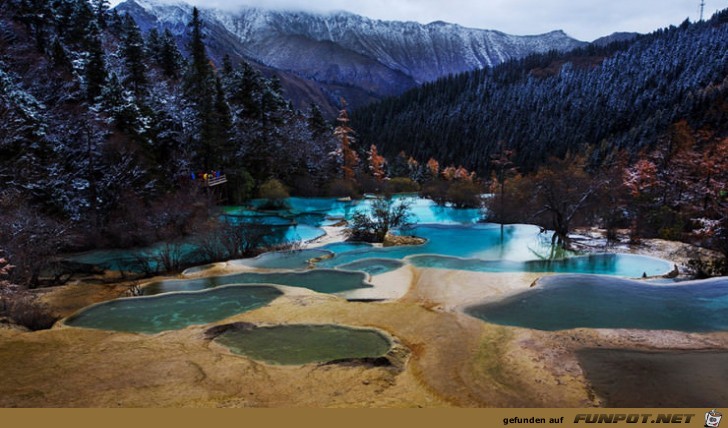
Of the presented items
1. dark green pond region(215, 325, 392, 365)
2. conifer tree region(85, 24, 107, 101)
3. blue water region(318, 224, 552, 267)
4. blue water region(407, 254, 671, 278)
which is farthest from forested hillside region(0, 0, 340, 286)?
blue water region(407, 254, 671, 278)

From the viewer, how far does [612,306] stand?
432 inches

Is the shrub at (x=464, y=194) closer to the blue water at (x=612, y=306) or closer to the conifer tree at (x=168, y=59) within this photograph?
the blue water at (x=612, y=306)

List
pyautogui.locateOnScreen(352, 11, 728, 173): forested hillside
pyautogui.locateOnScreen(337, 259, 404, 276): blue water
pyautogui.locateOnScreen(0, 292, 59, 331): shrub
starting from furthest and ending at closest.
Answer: pyautogui.locateOnScreen(352, 11, 728, 173): forested hillside, pyautogui.locateOnScreen(337, 259, 404, 276): blue water, pyautogui.locateOnScreen(0, 292, 59, 331): shrub

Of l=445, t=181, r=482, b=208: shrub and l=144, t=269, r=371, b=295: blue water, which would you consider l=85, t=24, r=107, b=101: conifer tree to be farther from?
l=445, t=181, r=482, b=208: shrub

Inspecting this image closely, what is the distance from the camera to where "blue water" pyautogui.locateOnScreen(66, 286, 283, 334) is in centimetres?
1037

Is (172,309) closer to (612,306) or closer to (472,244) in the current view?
(612,306)

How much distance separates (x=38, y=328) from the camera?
9.95m

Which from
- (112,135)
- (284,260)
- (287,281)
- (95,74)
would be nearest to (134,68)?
(95,74)

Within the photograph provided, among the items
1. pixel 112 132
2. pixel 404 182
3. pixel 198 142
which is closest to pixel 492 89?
pixel 404 182

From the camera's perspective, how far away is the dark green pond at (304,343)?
807 centimetres

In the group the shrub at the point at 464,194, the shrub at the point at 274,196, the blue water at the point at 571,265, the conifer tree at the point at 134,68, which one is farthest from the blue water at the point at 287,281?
the shrub at the point at 464,194

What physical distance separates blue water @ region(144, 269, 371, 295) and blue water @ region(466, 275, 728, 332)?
14.8 feet

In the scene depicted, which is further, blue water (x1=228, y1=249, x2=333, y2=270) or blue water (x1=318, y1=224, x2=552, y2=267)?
blue water (x1=318, y1=224, x2=552, y2=267)

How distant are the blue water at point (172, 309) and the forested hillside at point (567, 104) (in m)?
65.4
